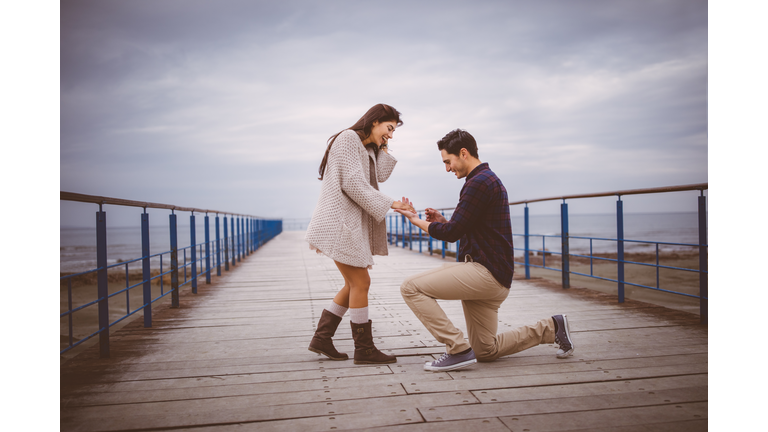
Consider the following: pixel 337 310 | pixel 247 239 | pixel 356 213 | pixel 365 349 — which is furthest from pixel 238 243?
pixel 356 213

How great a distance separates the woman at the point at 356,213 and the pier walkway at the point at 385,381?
0.20 meters

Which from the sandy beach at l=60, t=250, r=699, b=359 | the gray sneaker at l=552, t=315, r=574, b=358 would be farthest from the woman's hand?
the sandy beach at l=60, t=250, r=699, b=359

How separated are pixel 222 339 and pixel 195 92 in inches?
1346

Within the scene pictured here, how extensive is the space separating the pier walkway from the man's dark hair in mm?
1085

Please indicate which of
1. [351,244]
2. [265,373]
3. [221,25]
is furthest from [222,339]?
[221,25]

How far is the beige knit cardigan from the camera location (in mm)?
2055

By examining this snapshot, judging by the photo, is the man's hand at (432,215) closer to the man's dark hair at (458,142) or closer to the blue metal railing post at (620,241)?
the man's dark hair at (458,142)

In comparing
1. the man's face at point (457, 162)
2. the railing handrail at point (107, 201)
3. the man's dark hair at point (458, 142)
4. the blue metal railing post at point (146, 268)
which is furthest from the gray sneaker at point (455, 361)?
the blue metal railing post at point (146, 268)

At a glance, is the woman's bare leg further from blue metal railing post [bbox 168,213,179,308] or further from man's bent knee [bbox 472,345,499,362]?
blue metal railing post [bbox 168,213,179,308]

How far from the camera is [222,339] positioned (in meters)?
2.86

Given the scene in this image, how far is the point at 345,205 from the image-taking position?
6.90 feet

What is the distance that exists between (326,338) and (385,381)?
45 centimetres

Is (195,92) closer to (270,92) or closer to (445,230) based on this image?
(270,92)
